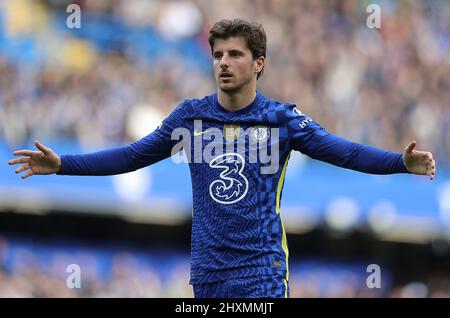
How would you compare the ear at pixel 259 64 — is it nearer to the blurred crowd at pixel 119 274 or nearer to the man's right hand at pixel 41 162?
the man's right hand at pixel 41 162

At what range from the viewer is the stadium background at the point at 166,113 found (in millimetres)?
14891

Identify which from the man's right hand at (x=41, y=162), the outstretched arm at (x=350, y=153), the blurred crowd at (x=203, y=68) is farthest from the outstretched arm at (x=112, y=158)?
the blurred crowd at (x=203, y=68)

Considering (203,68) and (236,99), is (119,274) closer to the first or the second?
(203,68)

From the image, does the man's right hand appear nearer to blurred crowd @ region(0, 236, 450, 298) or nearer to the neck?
the neck

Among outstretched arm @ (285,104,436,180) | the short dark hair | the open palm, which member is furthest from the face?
the open palm

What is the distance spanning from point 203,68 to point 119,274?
4047mm

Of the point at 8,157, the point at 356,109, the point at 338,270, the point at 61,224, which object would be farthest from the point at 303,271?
the point at 8,157

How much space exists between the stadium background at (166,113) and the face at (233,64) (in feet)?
24.6

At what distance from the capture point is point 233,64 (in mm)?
6559

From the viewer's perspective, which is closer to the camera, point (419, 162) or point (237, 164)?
point (419, 162)

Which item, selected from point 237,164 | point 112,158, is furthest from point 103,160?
point 237,164

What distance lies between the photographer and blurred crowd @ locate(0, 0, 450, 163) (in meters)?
15.1

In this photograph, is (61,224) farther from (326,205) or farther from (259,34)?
(259,34)

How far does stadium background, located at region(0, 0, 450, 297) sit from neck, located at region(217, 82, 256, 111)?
7.41 m
